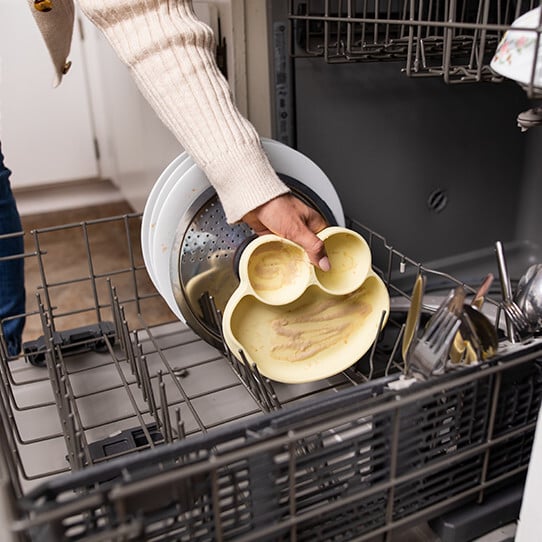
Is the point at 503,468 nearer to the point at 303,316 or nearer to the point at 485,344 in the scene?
the point at 485,344

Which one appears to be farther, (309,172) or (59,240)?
(59,240)

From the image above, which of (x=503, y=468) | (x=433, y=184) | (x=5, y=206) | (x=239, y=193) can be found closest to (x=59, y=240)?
(x=5, y=206)

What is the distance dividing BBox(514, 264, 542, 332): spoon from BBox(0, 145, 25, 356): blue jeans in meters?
0.67

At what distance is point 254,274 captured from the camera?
570 millimetres

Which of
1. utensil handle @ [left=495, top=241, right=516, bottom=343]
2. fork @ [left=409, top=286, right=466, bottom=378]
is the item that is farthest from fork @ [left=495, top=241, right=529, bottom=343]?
fork @ [left=409, top=286, right=466, bottom=378]

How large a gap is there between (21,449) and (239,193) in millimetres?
313

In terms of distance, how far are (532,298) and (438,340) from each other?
17 cm

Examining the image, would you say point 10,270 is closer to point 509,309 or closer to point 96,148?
point 509,309

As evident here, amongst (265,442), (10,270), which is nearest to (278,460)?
(265,442)

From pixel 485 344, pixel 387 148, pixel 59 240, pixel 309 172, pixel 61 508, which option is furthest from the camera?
pixel 59 240

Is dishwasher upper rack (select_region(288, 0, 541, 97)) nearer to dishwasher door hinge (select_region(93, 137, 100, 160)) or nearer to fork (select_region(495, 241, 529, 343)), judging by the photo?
fork (select_region(495, 241, 529, 343))

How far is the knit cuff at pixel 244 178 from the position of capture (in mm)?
556

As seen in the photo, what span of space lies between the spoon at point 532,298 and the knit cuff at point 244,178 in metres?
0.23

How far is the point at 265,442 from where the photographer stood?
34 cm
